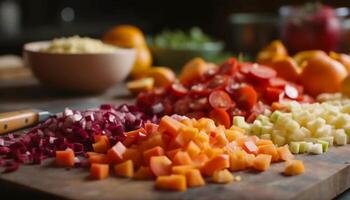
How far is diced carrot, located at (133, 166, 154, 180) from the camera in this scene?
1238mm

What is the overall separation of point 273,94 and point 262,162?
551 millimetres

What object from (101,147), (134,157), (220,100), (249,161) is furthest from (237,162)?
(220,100)

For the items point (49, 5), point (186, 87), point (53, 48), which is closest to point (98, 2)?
Answer: point (49, 5)

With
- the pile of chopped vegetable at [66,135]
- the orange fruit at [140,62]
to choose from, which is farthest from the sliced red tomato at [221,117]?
the orange fruit at [140,62]

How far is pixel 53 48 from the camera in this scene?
7.02ft

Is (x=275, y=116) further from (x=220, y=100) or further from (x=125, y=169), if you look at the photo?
(x=125, y=169)

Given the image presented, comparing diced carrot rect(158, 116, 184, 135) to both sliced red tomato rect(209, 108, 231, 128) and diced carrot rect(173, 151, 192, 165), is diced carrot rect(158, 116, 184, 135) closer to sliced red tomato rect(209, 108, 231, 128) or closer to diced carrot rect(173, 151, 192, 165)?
diced carrot rect(173, 151, 192, 165)

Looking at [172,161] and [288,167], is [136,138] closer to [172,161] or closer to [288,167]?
[172,161]

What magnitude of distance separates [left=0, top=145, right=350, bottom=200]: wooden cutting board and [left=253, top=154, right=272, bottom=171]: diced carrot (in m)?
0.01

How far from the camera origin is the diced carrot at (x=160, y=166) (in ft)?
4.06

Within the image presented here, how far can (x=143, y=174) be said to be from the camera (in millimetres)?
1239

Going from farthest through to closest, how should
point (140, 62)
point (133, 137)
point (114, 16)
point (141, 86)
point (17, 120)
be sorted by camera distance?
1. point (114, 16)
2. point (140, 62)
3. point (141, 86)
4. point (17, 120)
5. point (133, 137)

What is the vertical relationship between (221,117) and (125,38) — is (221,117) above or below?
below

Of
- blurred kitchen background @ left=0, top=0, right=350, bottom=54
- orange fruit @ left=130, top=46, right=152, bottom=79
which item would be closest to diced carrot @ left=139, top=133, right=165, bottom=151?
orange fruit @ left=130, top=46, right=152, bottom=79
